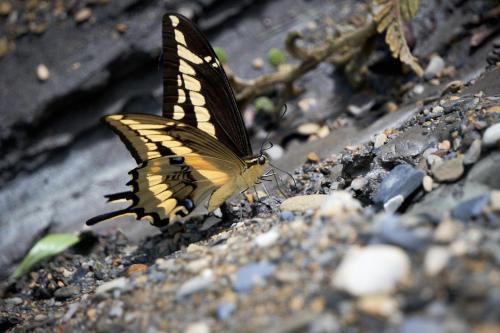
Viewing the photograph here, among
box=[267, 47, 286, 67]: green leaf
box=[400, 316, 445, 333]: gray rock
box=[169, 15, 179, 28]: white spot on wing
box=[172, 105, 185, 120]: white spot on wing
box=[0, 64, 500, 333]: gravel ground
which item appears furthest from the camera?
box=[267, 47, 286, 67]: green leaf

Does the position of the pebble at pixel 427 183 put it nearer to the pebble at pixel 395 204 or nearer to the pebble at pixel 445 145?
the pebble at pixel 395 204

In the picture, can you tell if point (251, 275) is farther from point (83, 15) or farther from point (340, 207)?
Result: point (83, 15)

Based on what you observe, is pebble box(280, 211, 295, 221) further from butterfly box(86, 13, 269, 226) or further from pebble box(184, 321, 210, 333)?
butterfly box(86, 13, 269, 226)

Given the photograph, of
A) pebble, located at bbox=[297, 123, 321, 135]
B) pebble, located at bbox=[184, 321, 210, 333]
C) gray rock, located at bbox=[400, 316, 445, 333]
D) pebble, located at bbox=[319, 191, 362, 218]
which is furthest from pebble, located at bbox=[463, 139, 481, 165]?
pebble, located at bbox=[297, 123, 321, 135]

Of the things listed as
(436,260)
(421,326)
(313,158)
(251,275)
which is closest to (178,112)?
(313,158)

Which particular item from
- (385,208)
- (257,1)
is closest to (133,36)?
(257,1)

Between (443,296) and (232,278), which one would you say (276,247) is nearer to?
(232,278)
